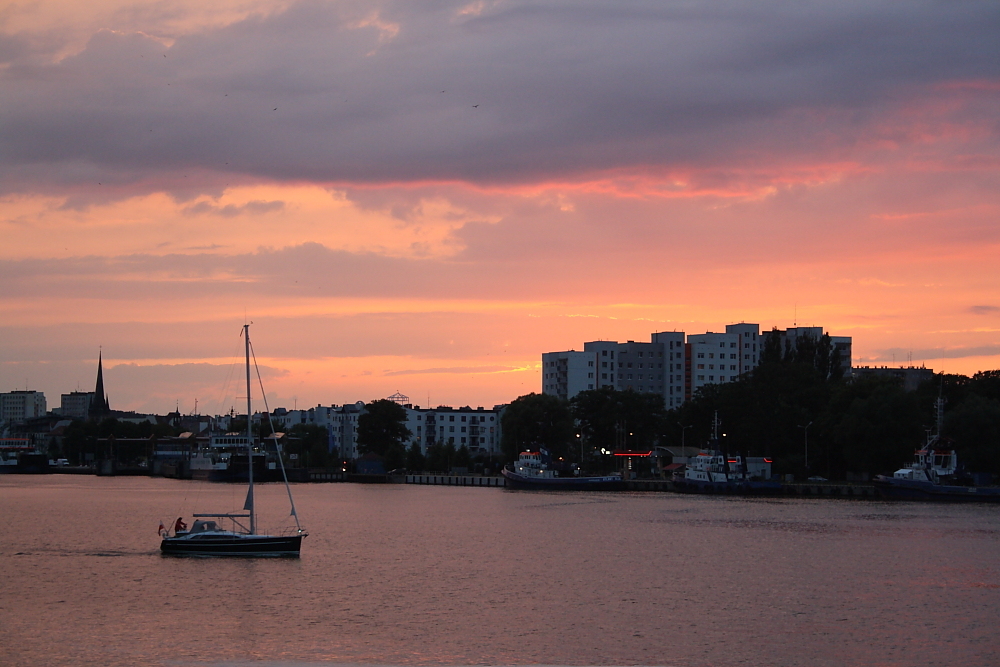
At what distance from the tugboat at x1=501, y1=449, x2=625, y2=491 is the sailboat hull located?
322 ft

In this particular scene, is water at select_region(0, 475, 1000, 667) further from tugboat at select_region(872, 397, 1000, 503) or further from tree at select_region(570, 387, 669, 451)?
tree at select_region(570, 387, 669, 451)

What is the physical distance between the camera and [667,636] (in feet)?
162

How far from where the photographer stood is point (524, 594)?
61031 millimetres

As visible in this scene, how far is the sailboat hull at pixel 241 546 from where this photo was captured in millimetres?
73000

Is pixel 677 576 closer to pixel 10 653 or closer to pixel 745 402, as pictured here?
pixel 10 653

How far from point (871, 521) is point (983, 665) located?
64.3 m

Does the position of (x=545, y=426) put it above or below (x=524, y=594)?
above

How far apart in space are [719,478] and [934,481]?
2922 centimetres

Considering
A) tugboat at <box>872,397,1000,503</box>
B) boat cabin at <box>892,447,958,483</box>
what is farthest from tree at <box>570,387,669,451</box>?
boat cabin at <box>892,447,958,483</box>

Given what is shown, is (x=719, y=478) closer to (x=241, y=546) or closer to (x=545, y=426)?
(x=545, y=426)

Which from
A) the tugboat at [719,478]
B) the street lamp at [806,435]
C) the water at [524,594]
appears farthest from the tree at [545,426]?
the water at [524,594]

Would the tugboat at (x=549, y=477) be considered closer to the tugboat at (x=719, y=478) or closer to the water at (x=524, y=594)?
the tugboat at (x=719, y=478)

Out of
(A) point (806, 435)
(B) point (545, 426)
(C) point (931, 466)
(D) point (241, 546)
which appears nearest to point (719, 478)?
(A) point (806, 435)

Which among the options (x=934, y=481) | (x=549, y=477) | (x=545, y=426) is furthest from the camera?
(x=545, y=426)
